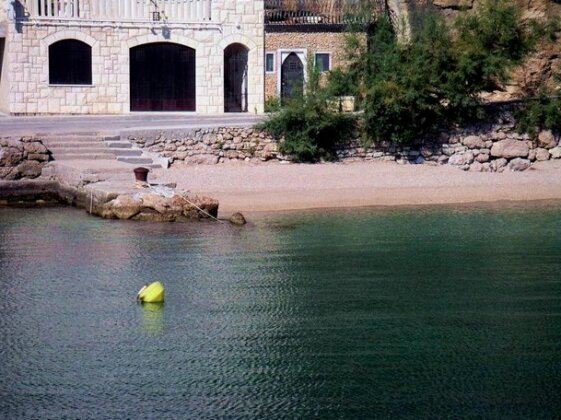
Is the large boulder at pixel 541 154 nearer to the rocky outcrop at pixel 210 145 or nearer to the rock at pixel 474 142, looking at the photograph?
the rock at pixel 474 142

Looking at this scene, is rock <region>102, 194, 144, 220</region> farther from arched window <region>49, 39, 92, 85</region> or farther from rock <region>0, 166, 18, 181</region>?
arched window <region>49, 39, 92, 85</region>

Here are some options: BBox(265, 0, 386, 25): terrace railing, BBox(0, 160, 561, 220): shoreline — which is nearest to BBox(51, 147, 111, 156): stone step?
BBox(0, 160, 561, 220): shoreline

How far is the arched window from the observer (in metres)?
33.3

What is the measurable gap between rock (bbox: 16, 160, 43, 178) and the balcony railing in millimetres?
10144

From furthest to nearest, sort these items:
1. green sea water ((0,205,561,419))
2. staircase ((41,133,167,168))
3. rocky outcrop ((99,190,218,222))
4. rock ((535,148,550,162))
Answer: rock ((535,148,550,162)) < staircase ((41,133,167,168)) < rocky outcrop ((99,190,218,222)) < green sea water ((0,205,561,419))

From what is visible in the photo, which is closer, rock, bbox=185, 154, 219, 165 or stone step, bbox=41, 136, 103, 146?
stone step, bbox=41, 136, 103, 146

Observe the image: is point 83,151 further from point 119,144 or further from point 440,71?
point 440,71

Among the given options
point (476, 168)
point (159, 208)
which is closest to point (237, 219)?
point (159, 208)

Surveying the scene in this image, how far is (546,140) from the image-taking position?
26.8 m

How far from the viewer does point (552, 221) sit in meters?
21.1

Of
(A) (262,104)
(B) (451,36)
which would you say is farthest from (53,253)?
(A) (262,104)

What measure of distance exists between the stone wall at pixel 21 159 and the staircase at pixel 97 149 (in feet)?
1.85

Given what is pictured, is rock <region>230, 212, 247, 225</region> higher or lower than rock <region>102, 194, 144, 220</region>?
lower

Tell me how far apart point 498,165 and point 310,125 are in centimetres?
469
